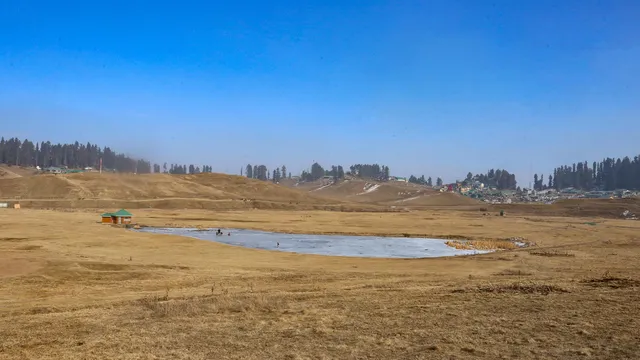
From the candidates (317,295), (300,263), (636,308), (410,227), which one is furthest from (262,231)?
(636,308)

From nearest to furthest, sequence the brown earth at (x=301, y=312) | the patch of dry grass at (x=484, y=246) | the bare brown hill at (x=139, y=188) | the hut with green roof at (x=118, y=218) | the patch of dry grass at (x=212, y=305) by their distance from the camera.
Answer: the brown earth at (x=301, y=312) → the patch of dry grass at (x=212, y=305) → the patch of dry grass at (x=484, y=246) → the hut with green roof at (x=118, y=218) → the bare brown hill at (x=139, y=188)

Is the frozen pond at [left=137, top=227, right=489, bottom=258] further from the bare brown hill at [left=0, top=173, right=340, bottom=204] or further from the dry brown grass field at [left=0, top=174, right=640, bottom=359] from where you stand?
the bare brown hill at [left=0, top=173, right=340, bottom=204]

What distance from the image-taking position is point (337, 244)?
58875 mm

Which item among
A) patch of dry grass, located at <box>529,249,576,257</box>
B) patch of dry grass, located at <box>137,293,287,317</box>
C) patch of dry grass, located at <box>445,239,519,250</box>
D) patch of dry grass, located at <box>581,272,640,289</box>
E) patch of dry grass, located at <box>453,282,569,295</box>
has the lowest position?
patch of dry grass, located at <box>445,239,519,250</box>

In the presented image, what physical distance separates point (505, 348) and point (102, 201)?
123327 mm

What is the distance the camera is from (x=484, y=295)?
19.8 metres

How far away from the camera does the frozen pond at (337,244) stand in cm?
5062

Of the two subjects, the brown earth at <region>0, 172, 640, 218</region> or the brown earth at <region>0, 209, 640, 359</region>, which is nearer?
the brown earth at <region>0, 209, 640, 359</region>

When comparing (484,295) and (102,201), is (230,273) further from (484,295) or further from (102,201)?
(102,201)

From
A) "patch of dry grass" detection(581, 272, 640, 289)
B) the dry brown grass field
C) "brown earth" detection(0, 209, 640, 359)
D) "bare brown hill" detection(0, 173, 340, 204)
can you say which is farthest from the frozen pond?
"bare brown hill" detection(0, 173, 340, 204)

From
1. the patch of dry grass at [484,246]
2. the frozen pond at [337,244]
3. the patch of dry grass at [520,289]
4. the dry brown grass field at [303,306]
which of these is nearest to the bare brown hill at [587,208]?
the patch of dry grass at [484,246]

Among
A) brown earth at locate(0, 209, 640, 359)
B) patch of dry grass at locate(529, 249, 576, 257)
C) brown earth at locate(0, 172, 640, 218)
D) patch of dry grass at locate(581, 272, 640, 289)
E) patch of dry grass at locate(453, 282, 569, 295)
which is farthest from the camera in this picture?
brown earth at locate(0, 172, 640, 218)

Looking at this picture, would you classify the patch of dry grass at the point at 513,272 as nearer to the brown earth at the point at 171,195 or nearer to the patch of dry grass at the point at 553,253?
the patch of dry grass at the point at 553,253

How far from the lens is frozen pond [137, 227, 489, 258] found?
5062cm
